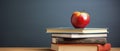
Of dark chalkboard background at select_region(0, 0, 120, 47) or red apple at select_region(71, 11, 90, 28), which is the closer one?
red apple at select_region(71, 11, 90, 28)

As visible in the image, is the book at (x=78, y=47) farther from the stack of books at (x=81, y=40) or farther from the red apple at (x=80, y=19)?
the red apple at (x=80, y=19)

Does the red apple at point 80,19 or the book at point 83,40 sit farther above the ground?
the red apple at point 80,19

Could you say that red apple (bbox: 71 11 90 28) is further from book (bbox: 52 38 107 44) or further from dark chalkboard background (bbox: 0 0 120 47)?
dark chalkboard background (bbox: 0 0 120 47)

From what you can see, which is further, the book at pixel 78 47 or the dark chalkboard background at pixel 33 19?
the dark chalkboard background at pixel 33 19

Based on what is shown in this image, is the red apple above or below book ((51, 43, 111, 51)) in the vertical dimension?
above

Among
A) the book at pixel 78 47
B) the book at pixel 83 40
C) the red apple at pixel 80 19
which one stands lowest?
the book at pixel 78 47

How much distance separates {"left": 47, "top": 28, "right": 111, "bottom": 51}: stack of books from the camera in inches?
49.1

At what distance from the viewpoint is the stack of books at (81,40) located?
1248 mm

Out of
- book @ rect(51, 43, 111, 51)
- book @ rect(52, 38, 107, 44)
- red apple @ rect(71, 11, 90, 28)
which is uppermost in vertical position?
red apple @ rect(71, 11, 90, 28)

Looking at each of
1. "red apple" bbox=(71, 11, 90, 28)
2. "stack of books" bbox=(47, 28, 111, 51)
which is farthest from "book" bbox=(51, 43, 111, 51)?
"red apple" bbox=(71, 11, 90, 28)

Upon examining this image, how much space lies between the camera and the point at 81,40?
1261mm

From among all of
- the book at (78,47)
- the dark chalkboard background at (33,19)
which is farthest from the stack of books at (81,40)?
the dark chalkboard background at (33,19)

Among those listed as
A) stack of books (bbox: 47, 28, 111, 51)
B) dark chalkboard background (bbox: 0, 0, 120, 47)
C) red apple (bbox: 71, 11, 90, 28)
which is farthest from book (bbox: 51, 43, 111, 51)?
dark chalkboard background (bbox: 0, 0, 120, 47)

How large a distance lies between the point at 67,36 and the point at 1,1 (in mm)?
648
